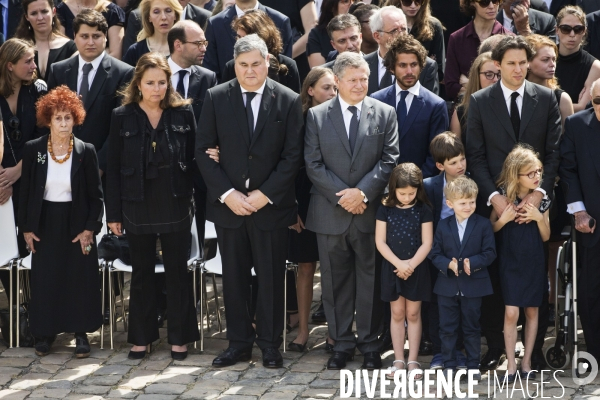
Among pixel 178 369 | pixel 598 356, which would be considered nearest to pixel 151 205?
pixel 178 369

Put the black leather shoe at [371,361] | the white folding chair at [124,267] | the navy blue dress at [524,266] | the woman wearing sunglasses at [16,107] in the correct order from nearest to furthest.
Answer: the navy blue dress at [524,266], the black leather shoe at [371,361], the white folding chair at [124,267], the woman wearing sunglasses at [16,107]

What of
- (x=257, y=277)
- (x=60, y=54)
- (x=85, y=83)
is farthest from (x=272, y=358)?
(x=60, y=54)

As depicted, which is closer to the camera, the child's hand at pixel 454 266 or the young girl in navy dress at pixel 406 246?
the child's hand at pixel 454 266

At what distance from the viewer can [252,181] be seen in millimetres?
7797

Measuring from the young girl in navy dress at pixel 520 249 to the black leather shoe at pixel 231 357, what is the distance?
76.5 inches

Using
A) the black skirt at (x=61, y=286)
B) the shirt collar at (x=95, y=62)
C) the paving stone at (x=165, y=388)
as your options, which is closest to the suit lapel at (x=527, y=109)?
the paving stone at (x=165, y=388)

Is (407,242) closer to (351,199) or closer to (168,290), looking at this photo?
(351,199)

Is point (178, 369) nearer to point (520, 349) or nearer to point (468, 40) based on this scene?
point (520, 349)

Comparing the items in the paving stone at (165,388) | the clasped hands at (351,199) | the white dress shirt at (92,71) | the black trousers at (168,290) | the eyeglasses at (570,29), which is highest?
the eyeglasses at (570,29)

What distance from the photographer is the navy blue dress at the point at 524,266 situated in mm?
7375

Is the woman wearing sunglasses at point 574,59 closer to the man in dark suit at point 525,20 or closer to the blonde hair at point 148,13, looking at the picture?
the man in dark suit at point 525,20

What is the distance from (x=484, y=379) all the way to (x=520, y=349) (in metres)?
0.67

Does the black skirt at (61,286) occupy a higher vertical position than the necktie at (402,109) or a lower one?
lower

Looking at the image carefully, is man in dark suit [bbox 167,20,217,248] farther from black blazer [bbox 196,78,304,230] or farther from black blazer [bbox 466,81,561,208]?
black blazer [bbox 466,81,561,208]
